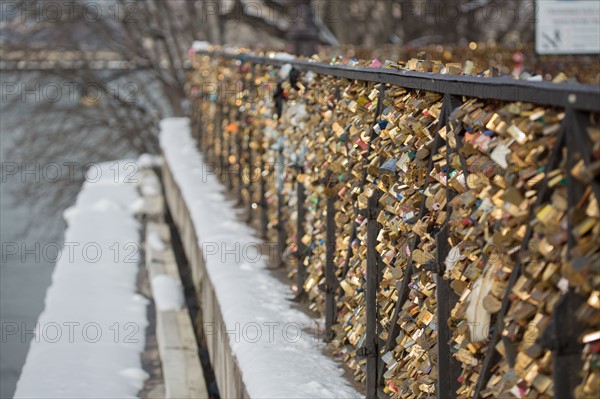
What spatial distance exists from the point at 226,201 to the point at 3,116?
1099 inches

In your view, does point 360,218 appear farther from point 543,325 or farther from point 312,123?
point 543,325

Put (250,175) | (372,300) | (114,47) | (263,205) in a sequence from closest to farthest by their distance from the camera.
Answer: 1. (372,300)
2. (263,205)
3. (250,175)
4. (114,47)

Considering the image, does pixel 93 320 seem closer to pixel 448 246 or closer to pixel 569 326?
pixel 448 246

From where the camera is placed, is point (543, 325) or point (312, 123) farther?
point (312, 123)

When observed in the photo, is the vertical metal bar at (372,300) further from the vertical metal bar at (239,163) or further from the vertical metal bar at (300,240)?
the vertical metal bar at (239,163)

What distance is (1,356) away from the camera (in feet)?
30.1

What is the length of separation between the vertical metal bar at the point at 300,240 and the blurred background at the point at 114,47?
15468mm

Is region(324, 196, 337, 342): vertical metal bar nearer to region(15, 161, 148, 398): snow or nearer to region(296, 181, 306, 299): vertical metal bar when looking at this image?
region(296, 181, 306, 299): vertical metal bar

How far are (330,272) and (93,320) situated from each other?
342 centimetres

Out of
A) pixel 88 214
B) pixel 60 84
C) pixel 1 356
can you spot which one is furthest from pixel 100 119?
pixel 1 356

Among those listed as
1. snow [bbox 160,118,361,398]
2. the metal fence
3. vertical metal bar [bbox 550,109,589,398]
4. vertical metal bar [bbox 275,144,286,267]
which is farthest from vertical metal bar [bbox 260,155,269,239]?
vertical metal bar [bbox 550,109,589,398]

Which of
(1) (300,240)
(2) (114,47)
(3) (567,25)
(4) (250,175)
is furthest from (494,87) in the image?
(2) (114,47)

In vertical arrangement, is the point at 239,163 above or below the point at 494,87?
below

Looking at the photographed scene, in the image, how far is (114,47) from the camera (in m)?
31.1
